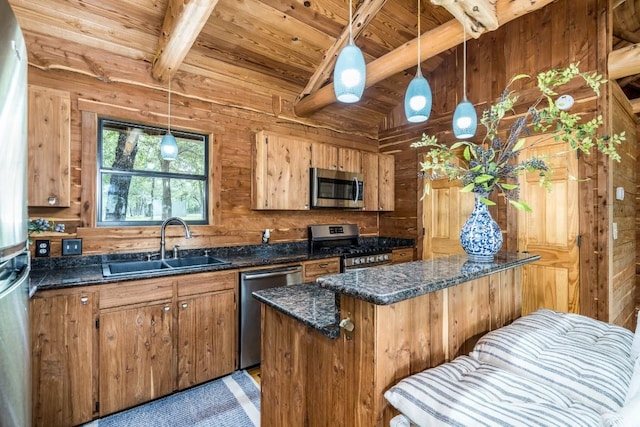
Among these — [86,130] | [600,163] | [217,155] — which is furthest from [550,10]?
[86,130]

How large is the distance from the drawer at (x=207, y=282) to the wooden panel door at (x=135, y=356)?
0.57 feet

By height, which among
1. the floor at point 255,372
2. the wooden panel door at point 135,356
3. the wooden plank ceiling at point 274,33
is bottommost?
the floor at point 255,372

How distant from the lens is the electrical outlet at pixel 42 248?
7.63 ft

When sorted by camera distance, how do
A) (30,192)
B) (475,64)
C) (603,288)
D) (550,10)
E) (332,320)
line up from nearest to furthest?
(332,320), (30,192), (603,288), (550,10), (475,64)

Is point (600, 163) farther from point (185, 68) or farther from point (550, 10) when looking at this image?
point (185, 68)

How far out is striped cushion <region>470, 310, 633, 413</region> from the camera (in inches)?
40.4

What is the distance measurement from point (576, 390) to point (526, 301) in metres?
2.68

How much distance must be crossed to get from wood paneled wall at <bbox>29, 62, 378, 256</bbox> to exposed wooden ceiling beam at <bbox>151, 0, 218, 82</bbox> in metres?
0.29

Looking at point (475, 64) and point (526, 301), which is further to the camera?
point (475, 64)

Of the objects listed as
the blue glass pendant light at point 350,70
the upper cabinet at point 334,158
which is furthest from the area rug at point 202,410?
the upper cabinet at point 334,158

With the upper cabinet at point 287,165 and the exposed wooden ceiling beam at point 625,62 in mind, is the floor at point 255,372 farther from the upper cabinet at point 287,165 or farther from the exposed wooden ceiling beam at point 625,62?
the exposed wooden ceiling beam at point 625,62

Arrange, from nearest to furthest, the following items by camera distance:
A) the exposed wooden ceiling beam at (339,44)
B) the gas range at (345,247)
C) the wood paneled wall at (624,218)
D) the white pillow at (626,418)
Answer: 1. the white pillow at (626,418)
2. the wood paneled wall at (624,218)
3. the exposed wooden ceiling beam at (339,44)
4. the gas range at (345,247)

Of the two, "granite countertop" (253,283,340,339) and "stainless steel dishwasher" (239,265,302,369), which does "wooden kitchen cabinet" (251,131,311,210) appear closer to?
"stainless steel dishwasher" (239,265,302,369)

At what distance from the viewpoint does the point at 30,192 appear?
6.99 ft
